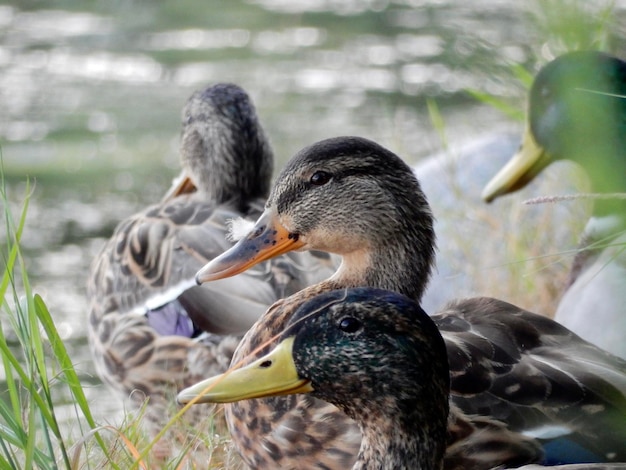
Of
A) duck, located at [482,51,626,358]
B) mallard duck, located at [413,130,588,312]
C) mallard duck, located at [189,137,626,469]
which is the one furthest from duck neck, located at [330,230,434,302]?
mallard duck, located at [413,130,588,312]

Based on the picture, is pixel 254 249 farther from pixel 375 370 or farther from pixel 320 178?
pixel 375 370

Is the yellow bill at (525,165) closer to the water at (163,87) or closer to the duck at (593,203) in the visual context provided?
the duck at (593,203)

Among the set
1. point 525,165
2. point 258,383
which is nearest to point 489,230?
point 525,165

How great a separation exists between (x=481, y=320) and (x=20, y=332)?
1.18m

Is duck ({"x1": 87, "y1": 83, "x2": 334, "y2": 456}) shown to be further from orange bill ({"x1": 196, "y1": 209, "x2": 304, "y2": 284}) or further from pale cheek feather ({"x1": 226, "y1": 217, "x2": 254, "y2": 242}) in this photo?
orange bill ({"x1": 196, "y1": 209, "x2": 304, "y2": 284})

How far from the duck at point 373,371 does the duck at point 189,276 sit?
4.06ft

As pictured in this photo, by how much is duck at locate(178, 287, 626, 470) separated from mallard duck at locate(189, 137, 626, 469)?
0.19 metres

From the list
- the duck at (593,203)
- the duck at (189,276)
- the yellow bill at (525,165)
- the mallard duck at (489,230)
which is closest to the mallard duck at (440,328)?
the duck at (593,203)

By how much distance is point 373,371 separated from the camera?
8.27ft

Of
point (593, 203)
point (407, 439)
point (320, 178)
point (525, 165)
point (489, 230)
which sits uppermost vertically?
point (320, 178)

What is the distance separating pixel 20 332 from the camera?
2660 mm

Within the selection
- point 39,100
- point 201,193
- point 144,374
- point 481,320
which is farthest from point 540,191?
point 39,100

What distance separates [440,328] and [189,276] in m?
1.51

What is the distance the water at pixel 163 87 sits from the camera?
26.1 ft
